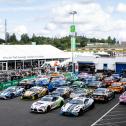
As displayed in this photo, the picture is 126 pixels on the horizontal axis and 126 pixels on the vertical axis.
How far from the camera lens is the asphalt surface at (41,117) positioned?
2427cm

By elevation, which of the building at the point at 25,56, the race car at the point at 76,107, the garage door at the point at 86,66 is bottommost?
the race car at the point at 76,107

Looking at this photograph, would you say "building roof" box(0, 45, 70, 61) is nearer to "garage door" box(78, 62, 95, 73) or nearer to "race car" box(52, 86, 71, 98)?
"garage door" box(78, 62, 95, 73)

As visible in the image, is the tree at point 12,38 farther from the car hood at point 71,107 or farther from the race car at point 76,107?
the car hood at point 71,107

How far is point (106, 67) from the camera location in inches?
2576

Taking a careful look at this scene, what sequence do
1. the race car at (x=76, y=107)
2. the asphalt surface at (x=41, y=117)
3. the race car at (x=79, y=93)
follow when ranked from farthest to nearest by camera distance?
the race car at (x=79, y=93), the race car at (x=76, y=107), the asphalt surface at (x=41, y=117)

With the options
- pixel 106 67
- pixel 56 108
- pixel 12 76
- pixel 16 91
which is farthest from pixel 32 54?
pixel 56 108

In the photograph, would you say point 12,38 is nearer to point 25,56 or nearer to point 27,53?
point 27,53

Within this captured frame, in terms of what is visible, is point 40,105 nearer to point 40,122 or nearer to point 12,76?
point 40,122

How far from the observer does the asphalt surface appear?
24.3 m

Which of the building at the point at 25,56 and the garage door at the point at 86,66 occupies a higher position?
the building at the point at 25,56

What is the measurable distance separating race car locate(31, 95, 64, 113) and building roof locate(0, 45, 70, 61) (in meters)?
35.8

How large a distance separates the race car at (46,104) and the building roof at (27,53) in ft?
117

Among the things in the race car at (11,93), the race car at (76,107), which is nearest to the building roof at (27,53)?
the race car at (11,93)

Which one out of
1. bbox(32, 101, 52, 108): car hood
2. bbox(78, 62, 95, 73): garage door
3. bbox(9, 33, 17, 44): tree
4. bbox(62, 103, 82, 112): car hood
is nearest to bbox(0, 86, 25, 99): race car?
bbox(32, 101, 52, 108): car hood
